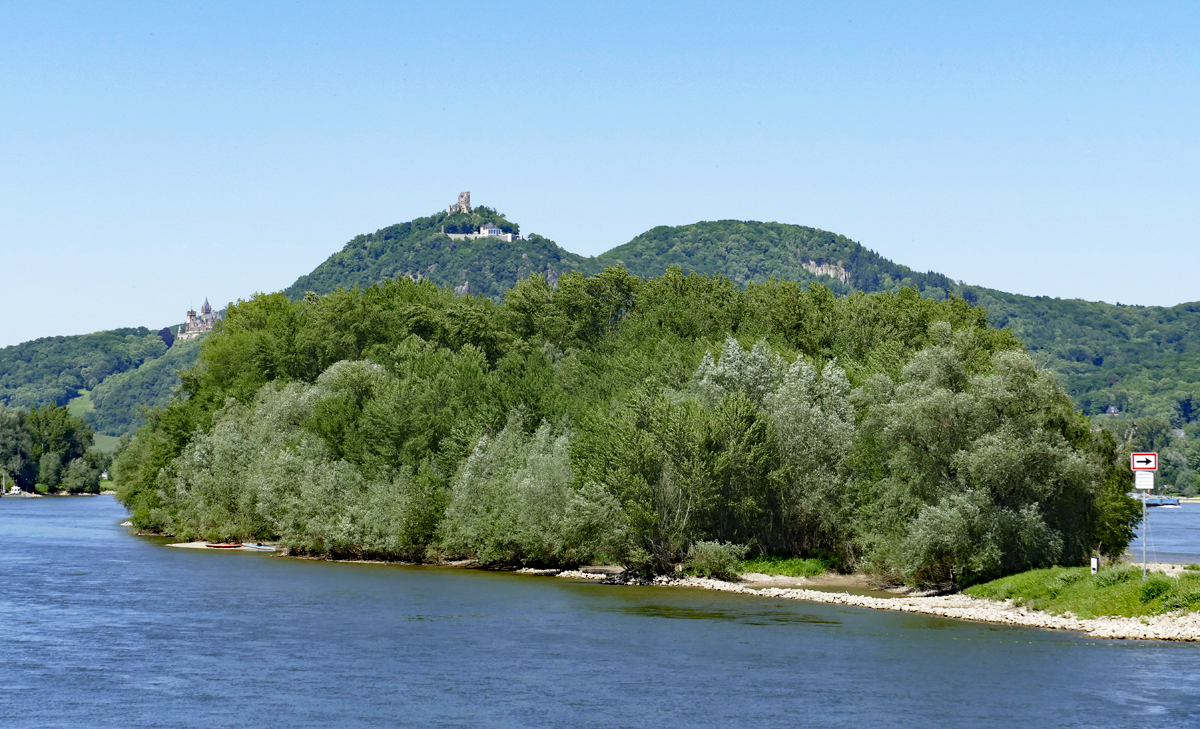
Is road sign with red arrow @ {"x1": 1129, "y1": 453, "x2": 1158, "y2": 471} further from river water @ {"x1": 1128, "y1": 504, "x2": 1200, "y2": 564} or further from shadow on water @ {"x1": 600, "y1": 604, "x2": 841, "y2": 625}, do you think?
river water @ {"x1": 1128, "y1": 504, "x2": 1200, "y2": 564}

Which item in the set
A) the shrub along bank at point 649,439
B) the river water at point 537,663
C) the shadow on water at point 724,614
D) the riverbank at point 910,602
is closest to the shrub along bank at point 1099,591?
the riverbank at point 910,602

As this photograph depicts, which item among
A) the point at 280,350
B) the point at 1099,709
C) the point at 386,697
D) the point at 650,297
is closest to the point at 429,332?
the point at 280,350

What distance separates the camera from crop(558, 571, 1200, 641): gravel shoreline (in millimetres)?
46406

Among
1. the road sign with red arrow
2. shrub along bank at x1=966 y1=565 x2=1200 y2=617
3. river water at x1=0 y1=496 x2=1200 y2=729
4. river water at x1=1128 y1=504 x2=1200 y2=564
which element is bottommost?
river water at x1=0 y1=496 x2=1200 y2=729

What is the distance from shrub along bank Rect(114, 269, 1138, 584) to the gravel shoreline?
5.65 ft

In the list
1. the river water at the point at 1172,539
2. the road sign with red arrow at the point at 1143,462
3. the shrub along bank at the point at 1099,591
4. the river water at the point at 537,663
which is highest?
the road sign with red arrow at the point at 1143,462

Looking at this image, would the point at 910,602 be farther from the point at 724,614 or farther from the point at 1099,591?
the point at 724,614

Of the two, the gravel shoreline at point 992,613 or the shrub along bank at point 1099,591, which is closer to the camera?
the gravel shoreline at point 992,613

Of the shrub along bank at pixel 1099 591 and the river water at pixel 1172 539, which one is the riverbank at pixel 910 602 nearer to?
the shrub along bank at pixel 1099 591

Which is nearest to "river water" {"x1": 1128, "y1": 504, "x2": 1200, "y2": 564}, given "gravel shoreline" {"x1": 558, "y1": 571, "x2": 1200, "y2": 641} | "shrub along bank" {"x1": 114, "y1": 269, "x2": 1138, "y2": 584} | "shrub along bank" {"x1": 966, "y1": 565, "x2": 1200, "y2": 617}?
"shrub along bank" {"x1": 114, "y1": 269, "x2": 1138, "y2": 584}

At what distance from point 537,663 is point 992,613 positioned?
21.4 m

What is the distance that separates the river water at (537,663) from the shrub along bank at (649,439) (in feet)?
21.9

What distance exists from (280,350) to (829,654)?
247 feet

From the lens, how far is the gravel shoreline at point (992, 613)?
152ft
